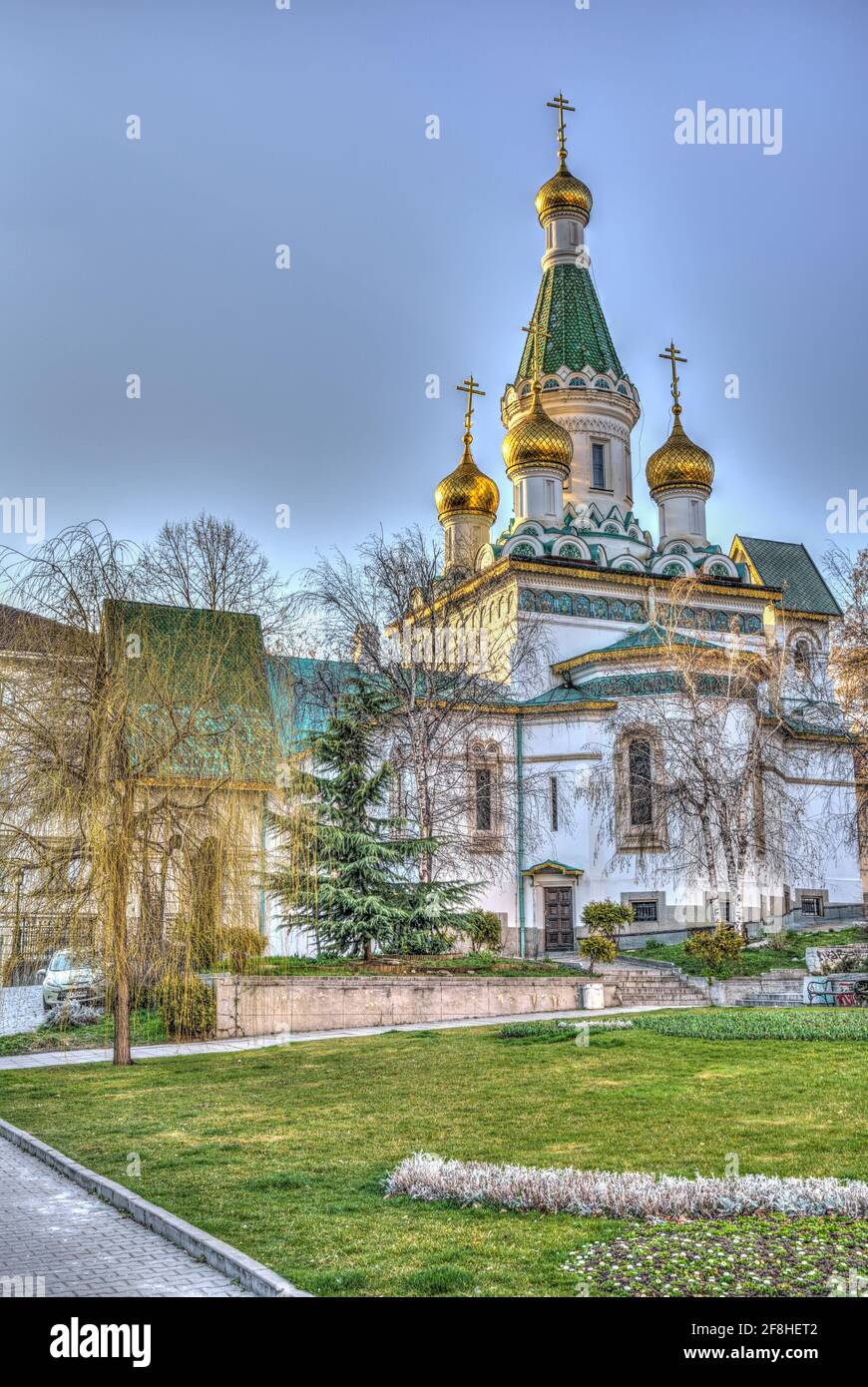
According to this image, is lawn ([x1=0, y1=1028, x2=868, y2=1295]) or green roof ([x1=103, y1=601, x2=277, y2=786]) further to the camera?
green roof ([x1=103, y1=601, x2=277, y2=786])

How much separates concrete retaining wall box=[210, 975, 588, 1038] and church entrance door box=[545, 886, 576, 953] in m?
7.42

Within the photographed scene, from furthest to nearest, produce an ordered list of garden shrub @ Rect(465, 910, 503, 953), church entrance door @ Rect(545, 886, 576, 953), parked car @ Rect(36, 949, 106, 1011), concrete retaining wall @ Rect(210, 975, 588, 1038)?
church entrance door @ Rect(545, 886, 576, 953)
garden shrub @ Rect(465, 910, 503, 953)
concrete retaining wall @ Rect(210, 975, 588, 1038)
parked car @ Rect(36, 949, 106, 1011)

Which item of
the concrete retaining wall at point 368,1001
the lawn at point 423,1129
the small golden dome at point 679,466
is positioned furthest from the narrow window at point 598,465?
the lawn at point 423,1129

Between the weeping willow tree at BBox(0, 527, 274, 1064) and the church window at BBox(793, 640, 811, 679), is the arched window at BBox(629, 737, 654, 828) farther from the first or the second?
the weeping willow tree at BBox(0, 527, 274, 1064)

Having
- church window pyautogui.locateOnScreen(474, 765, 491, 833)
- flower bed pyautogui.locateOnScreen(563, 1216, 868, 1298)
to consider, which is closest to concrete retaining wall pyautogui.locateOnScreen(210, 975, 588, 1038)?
church window pyautogui.locateOnScreen(474, 765, 491, 833)

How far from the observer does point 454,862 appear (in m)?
28.1

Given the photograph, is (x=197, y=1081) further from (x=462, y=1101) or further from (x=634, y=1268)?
(x=634, y=1268)

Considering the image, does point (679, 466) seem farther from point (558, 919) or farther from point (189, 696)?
point (189, 696)

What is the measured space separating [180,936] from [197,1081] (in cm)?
177

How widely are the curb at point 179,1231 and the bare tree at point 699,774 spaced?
1784 cm

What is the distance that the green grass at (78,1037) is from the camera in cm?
1786

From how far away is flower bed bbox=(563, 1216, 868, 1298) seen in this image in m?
5.61
